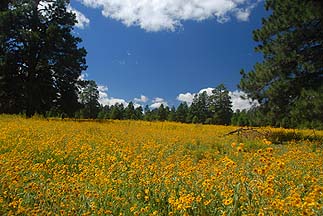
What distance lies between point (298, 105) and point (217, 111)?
51494mm

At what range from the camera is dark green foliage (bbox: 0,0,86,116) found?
19953 millimetres

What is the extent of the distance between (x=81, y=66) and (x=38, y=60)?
2.77 meters

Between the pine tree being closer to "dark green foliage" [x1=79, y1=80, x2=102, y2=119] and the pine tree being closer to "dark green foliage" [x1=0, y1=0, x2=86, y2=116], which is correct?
"dark green foliage" [x1=79, y1=80, x2=102, y2=119]

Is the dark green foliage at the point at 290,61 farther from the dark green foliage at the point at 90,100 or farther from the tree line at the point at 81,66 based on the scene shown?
the dark green foliage at the point at 90,100

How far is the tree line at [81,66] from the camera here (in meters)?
13.3

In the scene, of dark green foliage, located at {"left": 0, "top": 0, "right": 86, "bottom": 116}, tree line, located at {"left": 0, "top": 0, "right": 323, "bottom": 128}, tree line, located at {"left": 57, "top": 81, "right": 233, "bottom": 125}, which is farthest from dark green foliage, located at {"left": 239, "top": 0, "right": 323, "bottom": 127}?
tree line, located at {"left": 57, "top": 81, "right": 233, "bottom": 125}

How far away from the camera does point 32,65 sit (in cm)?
2080

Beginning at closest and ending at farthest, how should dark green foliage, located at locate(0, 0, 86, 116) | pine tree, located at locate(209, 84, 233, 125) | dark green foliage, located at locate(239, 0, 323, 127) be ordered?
dark green foliage, located at locate(239, 0, 323, 127) → dark green foliage, located at locate(0, 0, 86, 116) → pine tree, located at locate(209, 84, 233, 125)

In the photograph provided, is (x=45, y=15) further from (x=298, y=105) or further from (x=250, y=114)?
(x=298, y=105)

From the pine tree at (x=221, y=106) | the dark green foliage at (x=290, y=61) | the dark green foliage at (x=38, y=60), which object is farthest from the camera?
the pine tree at (x=221, y=106)

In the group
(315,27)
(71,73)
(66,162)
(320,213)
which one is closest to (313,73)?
(315,27)

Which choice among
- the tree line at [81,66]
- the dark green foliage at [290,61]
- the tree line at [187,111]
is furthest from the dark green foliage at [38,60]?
the tree line at [187,111]

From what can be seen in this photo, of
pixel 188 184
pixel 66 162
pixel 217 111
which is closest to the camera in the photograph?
pixel 188 184

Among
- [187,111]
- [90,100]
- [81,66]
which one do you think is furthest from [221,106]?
[81,66]
